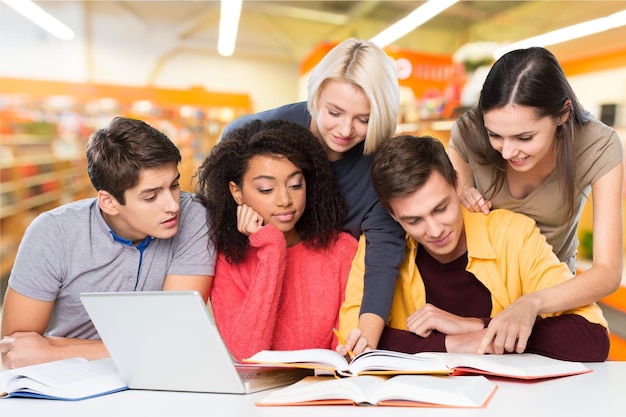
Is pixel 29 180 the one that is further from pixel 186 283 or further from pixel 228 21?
pixel 186 283

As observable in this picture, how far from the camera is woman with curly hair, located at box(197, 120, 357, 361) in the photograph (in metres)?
1.60

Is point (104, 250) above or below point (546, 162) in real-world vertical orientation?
below

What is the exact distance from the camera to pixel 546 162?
5.58 feet

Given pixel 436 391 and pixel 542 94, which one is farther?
pixel 542 94

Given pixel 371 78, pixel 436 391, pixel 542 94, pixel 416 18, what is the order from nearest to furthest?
1. pixel 436 391
2. pixel 542 94
3. pixel 371 78
4. pixel 416 18

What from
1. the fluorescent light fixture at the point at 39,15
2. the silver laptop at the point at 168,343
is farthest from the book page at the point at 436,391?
the fluorescent light fixture at the point at 39,15

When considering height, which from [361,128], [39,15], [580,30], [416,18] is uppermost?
[39,15]

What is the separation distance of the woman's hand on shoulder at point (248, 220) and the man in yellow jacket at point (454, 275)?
1.08ft

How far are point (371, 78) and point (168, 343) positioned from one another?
1021 millimetres

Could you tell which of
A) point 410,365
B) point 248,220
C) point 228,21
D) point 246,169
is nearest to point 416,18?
point 228,21

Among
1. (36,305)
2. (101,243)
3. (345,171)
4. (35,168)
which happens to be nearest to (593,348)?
(345,171)

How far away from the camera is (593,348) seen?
1240 mm

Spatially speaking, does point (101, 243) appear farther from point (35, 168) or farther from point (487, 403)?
point (35, 168)

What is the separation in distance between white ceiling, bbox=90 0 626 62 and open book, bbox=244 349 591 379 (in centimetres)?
859
